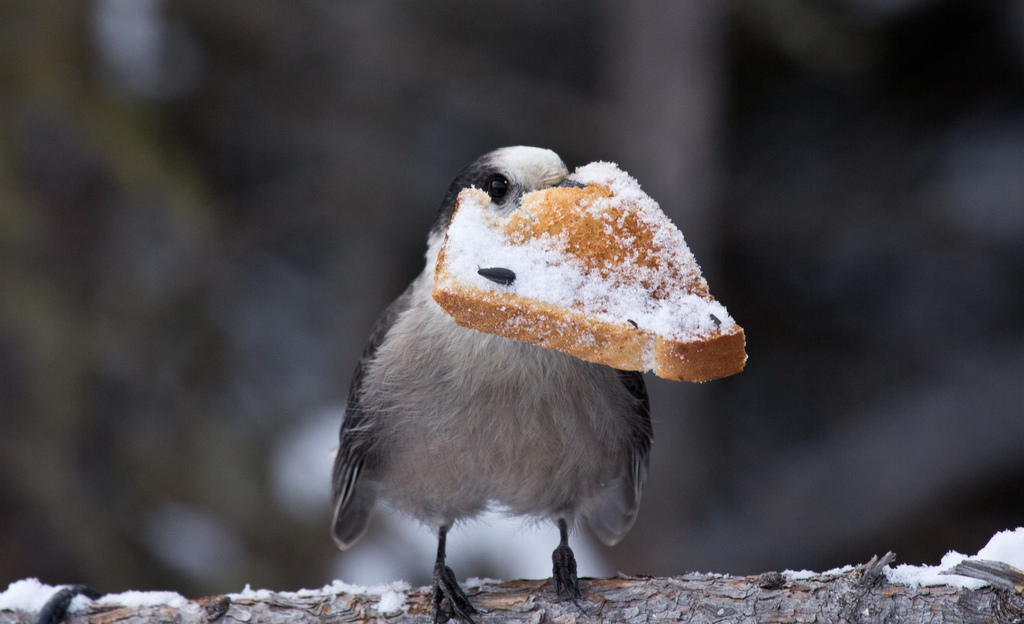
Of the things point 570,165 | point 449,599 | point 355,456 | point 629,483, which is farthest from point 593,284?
point 570,165

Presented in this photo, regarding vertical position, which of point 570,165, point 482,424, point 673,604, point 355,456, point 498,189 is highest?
point 570,165

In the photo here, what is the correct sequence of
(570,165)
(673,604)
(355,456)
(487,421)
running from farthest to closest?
(570,165)
(355,456)
(487,421)
(673,604)

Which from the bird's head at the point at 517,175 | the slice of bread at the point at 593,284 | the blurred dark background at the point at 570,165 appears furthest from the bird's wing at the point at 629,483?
the blurred dark background at the point at 570,165

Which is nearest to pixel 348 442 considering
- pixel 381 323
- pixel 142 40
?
pixel 381 323

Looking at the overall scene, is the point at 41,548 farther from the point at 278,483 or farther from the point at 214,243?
the point at 214,243

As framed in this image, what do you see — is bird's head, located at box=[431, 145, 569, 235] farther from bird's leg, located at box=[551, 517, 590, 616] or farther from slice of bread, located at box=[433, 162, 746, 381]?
bird's leg, located at box=[551, 517, 590, 616]

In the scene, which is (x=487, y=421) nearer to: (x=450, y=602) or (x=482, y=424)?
(x=482, y=424)

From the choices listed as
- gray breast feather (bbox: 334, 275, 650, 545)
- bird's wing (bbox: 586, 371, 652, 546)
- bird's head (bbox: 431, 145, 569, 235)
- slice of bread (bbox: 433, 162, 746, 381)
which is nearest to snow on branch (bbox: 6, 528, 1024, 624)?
gray breast feather (bbox: 334, 275, 650, 545)
